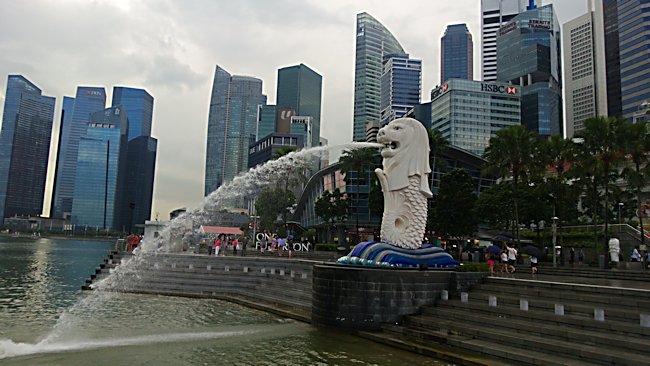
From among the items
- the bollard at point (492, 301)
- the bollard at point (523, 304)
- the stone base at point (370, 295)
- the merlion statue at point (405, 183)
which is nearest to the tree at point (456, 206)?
the merlion statue at point (405, 183)

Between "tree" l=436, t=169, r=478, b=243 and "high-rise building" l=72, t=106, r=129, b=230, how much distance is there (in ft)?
550

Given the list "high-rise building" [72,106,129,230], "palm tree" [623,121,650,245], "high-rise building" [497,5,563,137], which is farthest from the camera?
"high-rise building" [72,106,129,230]

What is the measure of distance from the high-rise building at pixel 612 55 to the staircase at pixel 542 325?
143 m

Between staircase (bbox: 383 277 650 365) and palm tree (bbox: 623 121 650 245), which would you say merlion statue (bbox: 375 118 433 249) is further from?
palm tree (bbox: 623 121 650 245)

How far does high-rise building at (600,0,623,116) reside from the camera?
136 m

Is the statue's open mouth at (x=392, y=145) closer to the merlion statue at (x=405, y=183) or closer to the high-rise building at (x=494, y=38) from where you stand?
the merlion statue at (x=405, y=183)

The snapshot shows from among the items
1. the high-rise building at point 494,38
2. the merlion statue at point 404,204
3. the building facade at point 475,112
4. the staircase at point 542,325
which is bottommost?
the staircase at point 542,325

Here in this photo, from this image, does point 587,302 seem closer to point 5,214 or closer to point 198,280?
point 198,280

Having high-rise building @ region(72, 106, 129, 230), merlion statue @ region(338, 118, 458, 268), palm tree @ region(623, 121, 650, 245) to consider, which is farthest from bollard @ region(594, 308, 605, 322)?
high-rise building @ region(72, 106, 129, 230)

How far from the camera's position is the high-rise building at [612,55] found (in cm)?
13588

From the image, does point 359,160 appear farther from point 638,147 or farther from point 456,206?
point 638,147

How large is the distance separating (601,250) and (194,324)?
99.2ft

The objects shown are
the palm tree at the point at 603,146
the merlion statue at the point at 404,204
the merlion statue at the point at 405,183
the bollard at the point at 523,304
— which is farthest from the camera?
the palm tree at the point at 603,146

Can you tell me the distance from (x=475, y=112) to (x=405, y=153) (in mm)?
107215
